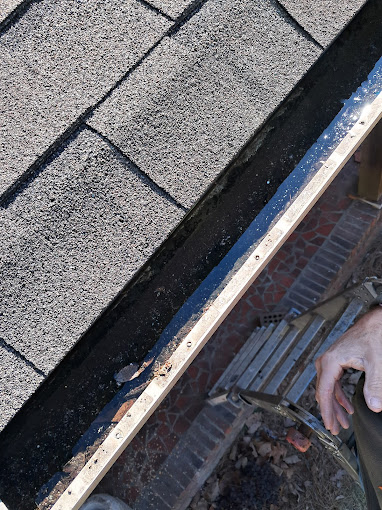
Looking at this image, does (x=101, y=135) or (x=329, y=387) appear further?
(x=329, y=387)

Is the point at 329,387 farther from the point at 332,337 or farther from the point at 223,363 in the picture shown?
the point at 223,363

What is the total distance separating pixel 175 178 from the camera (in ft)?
8.62

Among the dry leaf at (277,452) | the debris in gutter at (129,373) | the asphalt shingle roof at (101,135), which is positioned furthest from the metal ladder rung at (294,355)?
the asphalt shingle roof at (101,135)

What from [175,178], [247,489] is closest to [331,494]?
[247,489]

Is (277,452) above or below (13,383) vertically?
above

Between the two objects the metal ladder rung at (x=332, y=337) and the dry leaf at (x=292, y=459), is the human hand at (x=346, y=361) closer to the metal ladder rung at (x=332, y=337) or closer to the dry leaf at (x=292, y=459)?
the metal ladder rung at (x=332, y=337)

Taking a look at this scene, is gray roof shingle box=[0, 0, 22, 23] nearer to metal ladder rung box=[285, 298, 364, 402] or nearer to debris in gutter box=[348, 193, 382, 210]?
metal ladder rung box=[285, 298, 364, 402]

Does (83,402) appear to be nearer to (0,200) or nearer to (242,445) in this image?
(0,200)

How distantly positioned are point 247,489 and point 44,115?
4.33 meters

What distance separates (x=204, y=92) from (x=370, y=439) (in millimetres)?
2258

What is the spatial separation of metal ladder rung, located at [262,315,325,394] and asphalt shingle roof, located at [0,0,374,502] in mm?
2702

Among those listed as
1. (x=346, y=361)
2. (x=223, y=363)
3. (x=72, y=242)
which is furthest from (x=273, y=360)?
(x=72, y=242)

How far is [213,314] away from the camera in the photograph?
2.77 m

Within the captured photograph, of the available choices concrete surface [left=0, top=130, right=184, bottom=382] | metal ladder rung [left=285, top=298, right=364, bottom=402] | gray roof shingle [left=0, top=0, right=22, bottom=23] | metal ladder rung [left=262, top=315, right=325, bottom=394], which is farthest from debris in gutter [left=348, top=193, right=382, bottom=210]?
gray roof shingle [left=0, top=0, right=22, bottom=23]
